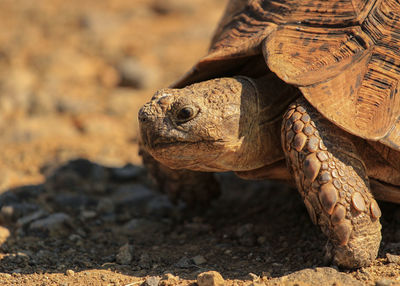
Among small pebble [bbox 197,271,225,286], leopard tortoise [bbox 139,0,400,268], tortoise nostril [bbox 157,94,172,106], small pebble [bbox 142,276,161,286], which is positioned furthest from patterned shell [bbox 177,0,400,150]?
small pebble [bbox 142,276,161,286]

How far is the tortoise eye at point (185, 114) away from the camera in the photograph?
131 inches

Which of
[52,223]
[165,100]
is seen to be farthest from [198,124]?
[52,223]

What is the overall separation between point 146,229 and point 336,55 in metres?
2.03

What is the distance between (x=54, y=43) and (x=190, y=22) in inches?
98.3

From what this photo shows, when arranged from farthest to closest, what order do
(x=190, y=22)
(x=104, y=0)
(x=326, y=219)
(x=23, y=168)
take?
(x=104, y=0), (x=190, y=22), (x=23, y=168), (x=326, y=219)

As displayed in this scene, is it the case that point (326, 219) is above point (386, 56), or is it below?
below

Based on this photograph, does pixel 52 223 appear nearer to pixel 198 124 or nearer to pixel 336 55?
pixel 198 124

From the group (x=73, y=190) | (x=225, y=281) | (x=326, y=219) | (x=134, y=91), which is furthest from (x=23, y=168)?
(x=326, y=219)

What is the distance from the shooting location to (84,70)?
8117mm

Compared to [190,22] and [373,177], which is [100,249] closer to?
[373,177]

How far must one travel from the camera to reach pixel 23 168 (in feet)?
18.2

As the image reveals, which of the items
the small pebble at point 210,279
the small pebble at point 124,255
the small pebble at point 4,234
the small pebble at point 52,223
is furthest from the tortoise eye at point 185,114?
the small pebble at point 4,234

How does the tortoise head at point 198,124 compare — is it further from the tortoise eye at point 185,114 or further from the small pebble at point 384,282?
the small pebble at point 384,282

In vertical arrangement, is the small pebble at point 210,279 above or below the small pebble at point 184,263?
above
